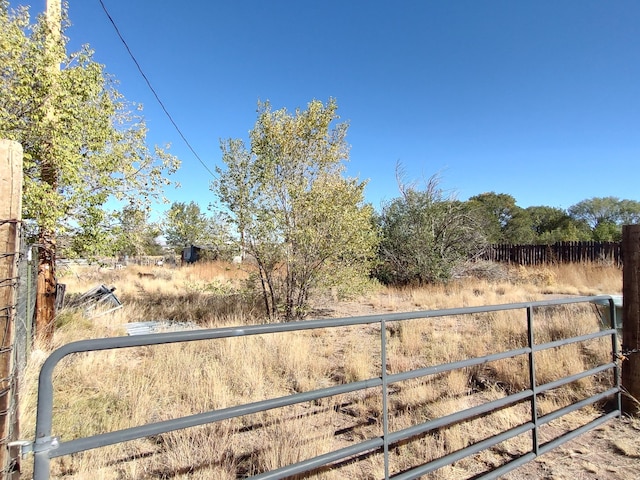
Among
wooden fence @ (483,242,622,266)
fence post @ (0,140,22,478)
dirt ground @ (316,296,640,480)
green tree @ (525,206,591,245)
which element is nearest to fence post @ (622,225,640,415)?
dirt ground @ (316,296,640,480)

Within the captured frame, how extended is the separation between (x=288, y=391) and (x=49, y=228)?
4422 mm

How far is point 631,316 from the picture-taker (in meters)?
3.74

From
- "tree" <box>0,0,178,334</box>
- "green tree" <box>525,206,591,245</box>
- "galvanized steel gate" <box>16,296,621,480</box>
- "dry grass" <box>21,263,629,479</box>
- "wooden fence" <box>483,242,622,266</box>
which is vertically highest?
"green tree" <box>525,206,591,245</box>

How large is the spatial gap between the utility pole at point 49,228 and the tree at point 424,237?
10.7m

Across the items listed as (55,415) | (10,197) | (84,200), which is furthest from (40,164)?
(10,197)

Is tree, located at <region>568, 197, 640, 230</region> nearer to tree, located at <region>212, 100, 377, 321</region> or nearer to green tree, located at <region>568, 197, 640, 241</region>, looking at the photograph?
green tree, located at <region>568, 197, 640, 241</region>

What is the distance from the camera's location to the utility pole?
5578mm

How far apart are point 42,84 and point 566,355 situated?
27.6ft

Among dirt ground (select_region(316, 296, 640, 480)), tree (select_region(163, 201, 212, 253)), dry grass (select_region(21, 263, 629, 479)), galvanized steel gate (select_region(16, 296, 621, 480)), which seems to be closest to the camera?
galvanized steel gate (select_region(16, 296, 621, 480))

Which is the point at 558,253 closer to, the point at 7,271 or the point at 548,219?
the point at 7,271

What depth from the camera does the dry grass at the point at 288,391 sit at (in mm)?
3057

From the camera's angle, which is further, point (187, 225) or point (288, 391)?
point (187, 225)

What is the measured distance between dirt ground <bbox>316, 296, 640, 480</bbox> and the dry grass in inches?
8.9

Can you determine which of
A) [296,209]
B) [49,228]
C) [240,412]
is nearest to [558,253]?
[296,209]
